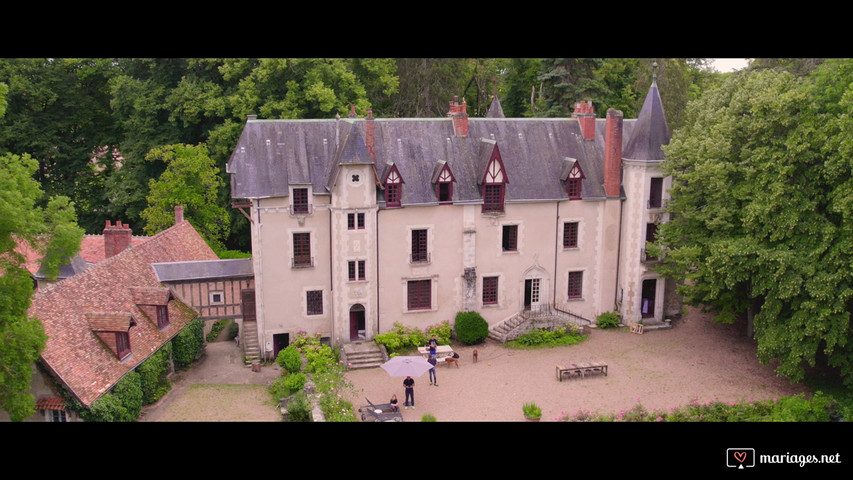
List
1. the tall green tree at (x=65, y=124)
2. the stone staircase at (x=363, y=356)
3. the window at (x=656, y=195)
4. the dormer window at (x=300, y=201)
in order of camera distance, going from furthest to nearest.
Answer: the tall green tree at (x=65, y=124)
the window at (x=656, y=195)
the dormer window at (x=300, y=201)
the stone staircase at (x=363, y=356)

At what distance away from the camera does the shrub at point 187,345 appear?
105 feet

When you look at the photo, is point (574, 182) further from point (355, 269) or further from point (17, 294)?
point (17, 294)

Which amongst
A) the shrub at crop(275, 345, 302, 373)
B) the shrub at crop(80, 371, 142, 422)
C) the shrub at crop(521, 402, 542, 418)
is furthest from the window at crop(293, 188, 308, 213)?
the shrub at crop(521, 402, 542, 418)

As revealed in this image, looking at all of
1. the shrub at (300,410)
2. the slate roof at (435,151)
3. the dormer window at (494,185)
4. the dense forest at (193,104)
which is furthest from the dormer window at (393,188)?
the dense forest at (193,104)

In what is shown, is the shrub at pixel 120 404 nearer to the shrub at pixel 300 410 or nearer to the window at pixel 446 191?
the shrub at pixel 300 410

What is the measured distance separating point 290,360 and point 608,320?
50.9 ft

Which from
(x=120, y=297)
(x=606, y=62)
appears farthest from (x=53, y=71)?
(x=606, y=62)

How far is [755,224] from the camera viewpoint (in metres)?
28.9

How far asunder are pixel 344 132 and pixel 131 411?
48.8ft

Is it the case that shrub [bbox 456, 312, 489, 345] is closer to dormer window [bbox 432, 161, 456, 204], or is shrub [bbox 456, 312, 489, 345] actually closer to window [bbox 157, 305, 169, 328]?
dormer window [bbox 432, 161, 456, 204]

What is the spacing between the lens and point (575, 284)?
3741cm

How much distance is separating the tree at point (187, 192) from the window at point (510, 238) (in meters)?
18.0

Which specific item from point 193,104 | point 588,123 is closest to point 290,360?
point 588,123

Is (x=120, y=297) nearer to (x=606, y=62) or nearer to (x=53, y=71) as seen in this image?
(x=53, y=71)
